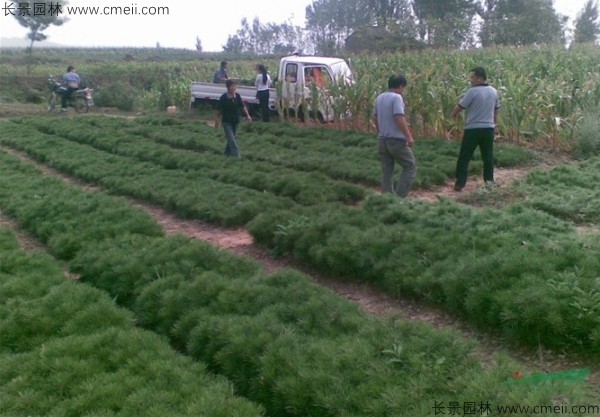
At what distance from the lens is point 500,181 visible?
422 inches

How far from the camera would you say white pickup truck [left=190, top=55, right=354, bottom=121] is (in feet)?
57.9

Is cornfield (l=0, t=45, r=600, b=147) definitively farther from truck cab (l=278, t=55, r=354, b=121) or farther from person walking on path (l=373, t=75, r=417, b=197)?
person walking on path (l=373, t=75, r=417, b=197)

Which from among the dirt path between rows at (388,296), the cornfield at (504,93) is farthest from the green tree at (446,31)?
the dirt path between rows at (388,296)

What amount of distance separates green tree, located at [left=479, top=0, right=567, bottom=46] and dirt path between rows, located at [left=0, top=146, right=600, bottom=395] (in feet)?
107

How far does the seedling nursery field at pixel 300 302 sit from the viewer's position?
432 centimetres

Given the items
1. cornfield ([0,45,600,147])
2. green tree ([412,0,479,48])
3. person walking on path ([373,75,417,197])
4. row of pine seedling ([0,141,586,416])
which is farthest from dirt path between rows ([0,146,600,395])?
green tree ([412,0,479,48])

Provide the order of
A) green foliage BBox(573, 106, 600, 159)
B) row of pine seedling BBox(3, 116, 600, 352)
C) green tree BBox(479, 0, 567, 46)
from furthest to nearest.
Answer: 1. green tree BBox(479, 0, 567, 46)
2. green foliage BBox(573, 106, 600, 159)
3. row of pine seedling BBox(3, 116, 600, 352)

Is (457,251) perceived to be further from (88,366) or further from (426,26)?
(426,26)

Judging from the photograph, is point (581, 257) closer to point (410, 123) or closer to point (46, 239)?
point (46, 239)

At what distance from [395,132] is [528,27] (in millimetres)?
36661

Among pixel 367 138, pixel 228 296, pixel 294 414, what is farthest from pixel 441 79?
pixel 294 414

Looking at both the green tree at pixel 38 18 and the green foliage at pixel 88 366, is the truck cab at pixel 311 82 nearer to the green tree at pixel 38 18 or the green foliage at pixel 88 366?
the green foliage at pixel 88 366

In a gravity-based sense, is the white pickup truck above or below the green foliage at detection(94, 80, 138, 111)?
above

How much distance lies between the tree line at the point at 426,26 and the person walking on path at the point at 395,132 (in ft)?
78.9
